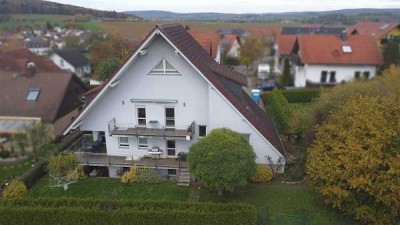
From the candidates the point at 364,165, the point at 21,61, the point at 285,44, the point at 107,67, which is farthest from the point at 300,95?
the point at 21,61

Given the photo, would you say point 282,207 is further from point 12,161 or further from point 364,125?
point 12,161

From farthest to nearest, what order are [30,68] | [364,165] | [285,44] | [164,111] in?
[285,44] < [164,111] < [364,165] < [30,68]

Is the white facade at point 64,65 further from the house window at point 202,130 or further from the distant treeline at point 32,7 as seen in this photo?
the house window at point 202,130

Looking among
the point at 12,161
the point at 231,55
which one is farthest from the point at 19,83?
the point at 231,55

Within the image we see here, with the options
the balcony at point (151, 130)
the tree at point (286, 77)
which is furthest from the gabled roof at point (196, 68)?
the tree at point (286, 77)

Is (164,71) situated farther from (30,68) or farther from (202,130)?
(30,68)
